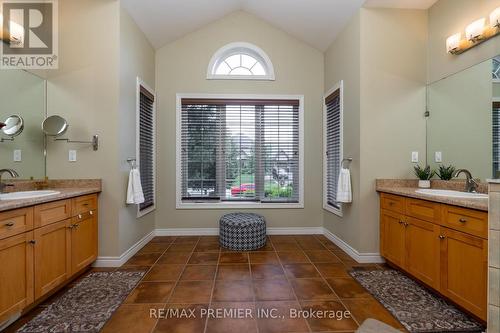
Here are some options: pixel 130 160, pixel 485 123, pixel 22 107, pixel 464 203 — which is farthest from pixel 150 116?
pixel 485 123

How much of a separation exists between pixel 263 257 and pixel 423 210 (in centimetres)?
169

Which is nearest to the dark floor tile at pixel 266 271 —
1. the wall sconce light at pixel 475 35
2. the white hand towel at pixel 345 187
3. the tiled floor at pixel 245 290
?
the tiled floor at pixel 245 290

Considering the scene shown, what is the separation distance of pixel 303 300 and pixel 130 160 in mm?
2271

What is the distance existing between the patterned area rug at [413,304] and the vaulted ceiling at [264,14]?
9.39 ft

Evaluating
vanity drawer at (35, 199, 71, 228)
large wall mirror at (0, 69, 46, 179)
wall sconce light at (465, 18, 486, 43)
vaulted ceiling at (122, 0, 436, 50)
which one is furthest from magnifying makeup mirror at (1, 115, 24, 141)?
wall sconce light at (465, 18, 486, 43)

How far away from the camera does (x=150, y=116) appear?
11.4 ft

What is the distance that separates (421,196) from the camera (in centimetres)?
208

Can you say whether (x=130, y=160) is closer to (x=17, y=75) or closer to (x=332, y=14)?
(x=17, y=75)

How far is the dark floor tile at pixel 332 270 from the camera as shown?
94.4 inches

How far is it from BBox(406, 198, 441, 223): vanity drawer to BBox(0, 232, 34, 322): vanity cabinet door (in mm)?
3078

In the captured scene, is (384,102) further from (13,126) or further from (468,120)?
(13,126)

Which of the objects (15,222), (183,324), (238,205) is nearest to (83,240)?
(15,222)

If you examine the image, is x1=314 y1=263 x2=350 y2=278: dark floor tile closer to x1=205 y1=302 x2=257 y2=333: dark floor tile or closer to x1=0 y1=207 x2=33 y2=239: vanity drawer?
x1=205 y1=302 x2=257 y2=333: dark floor tile

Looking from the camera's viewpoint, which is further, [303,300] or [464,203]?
[303,300]
